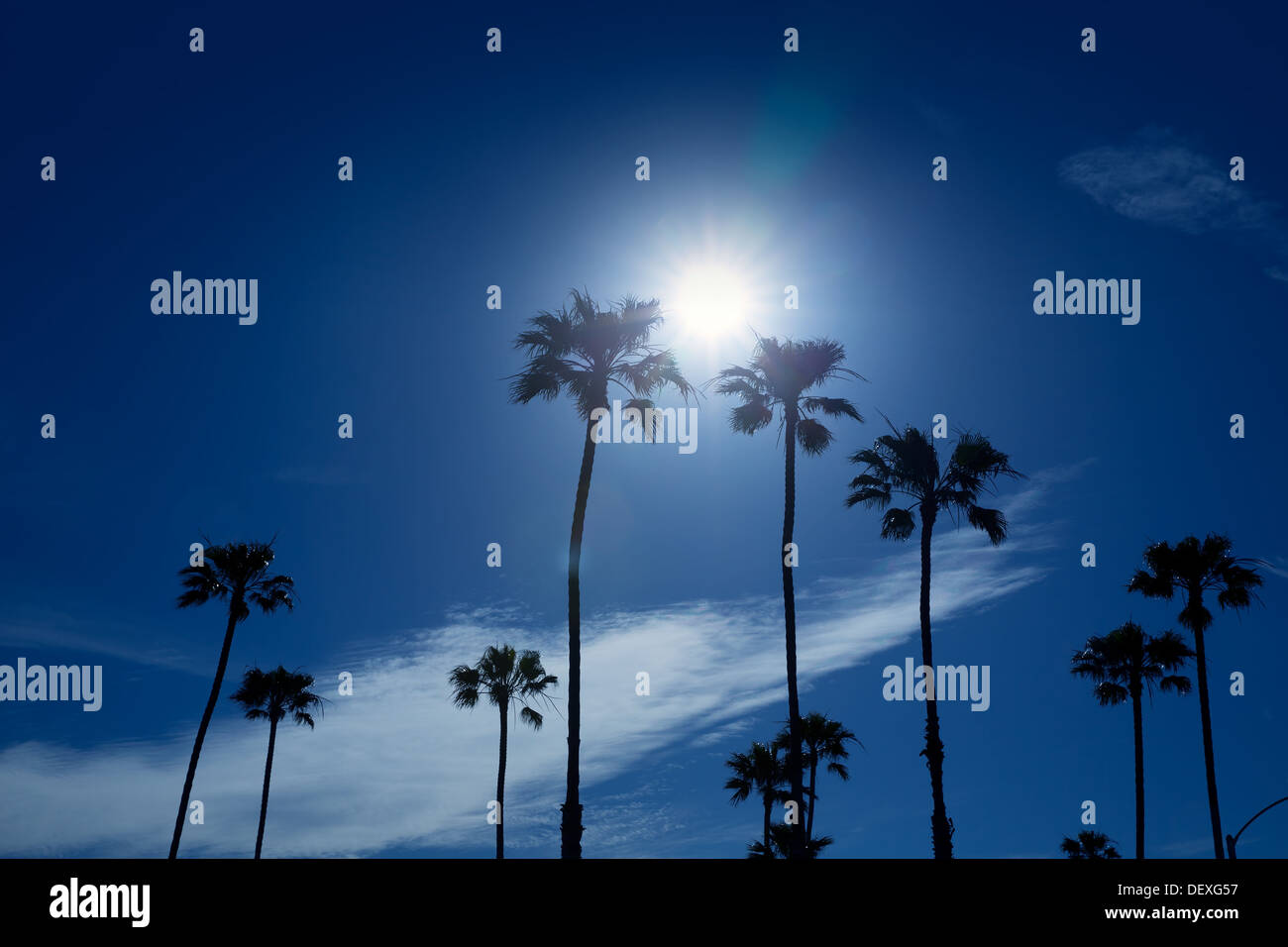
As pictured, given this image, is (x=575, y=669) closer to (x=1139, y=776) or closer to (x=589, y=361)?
(x=589, y=361)

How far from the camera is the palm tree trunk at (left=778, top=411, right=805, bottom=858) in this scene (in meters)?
26.4

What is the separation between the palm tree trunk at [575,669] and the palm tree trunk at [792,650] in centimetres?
712

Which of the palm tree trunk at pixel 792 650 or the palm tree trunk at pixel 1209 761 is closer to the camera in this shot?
the palm tree trunk at pixel 792 650

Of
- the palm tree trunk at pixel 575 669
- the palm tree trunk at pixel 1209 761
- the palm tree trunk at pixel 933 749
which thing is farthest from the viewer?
the palm tree trunk at pixel 1209 761

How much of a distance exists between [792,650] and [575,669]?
881cm

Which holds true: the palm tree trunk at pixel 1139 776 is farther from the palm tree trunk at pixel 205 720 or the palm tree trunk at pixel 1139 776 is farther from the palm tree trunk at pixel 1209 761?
the palm tree trunk at pixel 205 720

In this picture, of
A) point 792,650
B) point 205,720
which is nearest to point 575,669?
point 792,650

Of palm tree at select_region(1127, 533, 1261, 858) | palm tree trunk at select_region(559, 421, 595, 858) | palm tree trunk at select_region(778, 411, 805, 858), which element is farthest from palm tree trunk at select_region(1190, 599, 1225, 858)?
palm tree trunk at select_region(559, 421, 595, 858)

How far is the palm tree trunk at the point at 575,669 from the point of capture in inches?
860

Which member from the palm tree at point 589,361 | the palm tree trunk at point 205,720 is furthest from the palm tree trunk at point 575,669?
the palm tree trunk at point 205,720
